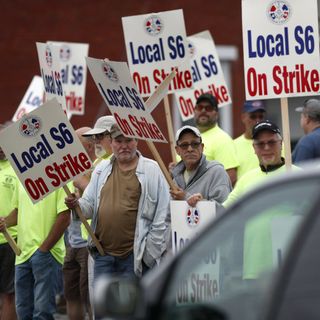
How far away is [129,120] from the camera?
10.1 metres

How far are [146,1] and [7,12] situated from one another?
2.39m

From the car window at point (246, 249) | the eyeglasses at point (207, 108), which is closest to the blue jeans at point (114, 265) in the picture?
the eyeglasses at point (207, 108)

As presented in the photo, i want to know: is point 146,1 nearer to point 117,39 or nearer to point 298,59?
point 117,39

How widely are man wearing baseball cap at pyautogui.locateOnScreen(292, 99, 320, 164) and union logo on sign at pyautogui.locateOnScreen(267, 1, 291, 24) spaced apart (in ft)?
4.85

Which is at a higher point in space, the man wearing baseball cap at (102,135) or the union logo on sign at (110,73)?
the union logo on sign at (110,73)

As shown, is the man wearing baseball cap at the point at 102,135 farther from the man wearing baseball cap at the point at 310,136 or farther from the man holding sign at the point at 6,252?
the man wearing baseball cap at the point at 310,136

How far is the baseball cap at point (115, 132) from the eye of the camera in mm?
10219

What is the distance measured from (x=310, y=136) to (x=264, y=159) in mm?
2064

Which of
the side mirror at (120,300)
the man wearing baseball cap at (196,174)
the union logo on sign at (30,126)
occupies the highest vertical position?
the union logo on sign at (30,126)

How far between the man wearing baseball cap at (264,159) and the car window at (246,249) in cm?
355

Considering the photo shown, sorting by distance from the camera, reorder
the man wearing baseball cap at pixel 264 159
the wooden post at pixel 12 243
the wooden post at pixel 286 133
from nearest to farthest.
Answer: the man wearing baseball cap at pixel 264 159 < the wooden post at pixel 286 133 < the wooden post at pixel 12 243

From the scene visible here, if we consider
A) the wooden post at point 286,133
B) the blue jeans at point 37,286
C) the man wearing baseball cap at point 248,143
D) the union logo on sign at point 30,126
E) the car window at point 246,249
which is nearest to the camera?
the car window at point 246,249

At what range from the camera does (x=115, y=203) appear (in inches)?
396

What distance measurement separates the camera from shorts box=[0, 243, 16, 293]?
1236 centimetres
